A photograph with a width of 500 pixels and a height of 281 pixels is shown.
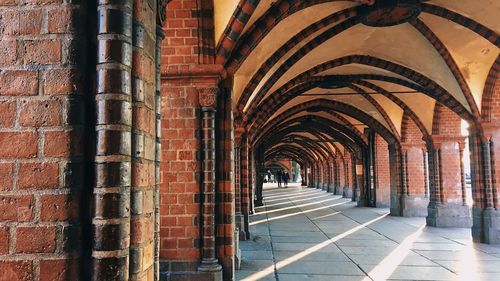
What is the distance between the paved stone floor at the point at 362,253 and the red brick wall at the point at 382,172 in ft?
18.4

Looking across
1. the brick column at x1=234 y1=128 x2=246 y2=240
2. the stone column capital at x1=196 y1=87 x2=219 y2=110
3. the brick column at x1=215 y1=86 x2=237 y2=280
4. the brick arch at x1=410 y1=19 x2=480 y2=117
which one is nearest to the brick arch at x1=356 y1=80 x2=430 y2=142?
the brick arch at x1=410 y1=19 x2=480 y2=117

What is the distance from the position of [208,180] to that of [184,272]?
4.18ft

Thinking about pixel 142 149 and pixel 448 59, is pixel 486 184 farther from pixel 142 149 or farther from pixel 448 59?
pixel 142 149

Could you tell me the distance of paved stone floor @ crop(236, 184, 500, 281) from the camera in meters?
6.50

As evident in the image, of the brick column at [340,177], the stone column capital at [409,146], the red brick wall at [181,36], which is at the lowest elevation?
the brick column at [340,177]

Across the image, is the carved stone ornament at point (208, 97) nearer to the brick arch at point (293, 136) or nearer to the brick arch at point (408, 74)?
the brick arch at point (408, 74)

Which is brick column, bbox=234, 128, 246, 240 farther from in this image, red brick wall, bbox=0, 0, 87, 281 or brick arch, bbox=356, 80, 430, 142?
red brick wall, bbox=0, 0, 87, 281

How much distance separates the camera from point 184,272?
17.7ft

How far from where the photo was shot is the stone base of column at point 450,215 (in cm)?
1241

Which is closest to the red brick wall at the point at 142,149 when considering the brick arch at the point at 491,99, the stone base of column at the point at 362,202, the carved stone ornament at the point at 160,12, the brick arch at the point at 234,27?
the carved stone ornament at the point at 160,12

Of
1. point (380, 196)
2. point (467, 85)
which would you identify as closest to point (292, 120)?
point (380, 196)

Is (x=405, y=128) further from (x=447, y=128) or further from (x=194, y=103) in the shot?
(x=194, y=103)

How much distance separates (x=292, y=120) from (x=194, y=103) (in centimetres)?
1446

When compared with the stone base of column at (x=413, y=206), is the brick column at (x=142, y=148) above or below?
above
